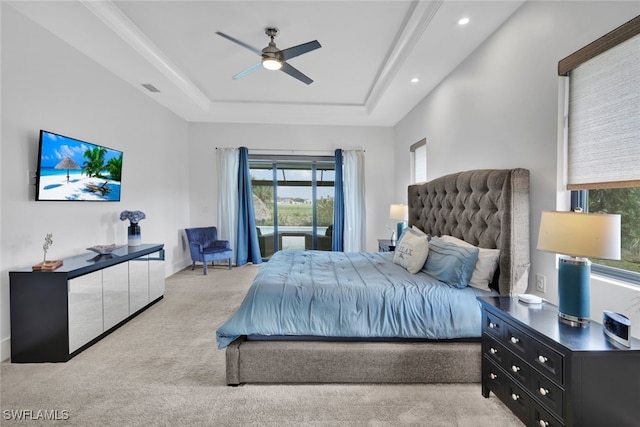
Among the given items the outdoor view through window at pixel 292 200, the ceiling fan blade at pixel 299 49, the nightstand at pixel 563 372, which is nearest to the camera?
the nightstand at pixel 563 372

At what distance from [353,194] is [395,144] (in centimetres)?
130

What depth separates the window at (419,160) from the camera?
4352mm

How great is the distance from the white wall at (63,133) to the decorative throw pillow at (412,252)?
3366 mm

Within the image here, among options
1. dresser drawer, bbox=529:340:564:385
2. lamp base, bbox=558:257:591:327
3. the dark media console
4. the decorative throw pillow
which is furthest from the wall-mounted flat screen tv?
lamp base, bbox=558:257:591:327

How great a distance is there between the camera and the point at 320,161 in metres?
5.91

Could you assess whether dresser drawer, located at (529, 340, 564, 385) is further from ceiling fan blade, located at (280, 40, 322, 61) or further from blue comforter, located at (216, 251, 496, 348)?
ceiling fan blade, located at (280, 40, 322, 61)

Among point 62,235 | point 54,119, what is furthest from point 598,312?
point 54,119

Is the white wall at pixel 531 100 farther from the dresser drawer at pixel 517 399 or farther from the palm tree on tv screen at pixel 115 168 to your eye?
the palm tree on tv screen at pixel 115 168

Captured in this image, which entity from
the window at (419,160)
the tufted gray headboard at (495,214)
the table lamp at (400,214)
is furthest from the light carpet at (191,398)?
the window at (419,160)

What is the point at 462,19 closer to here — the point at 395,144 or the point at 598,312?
the point at 598,312

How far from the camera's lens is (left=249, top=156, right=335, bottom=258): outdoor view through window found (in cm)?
597

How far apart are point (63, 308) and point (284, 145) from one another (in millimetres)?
Result: 4270

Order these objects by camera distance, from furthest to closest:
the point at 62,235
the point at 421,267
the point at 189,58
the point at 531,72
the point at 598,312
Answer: the point at 189,58 → the point at 62,235 → the point at 421,267 → the point at 531,72 → the point at 598,312

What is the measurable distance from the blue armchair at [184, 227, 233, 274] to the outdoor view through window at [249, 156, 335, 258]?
897mm
